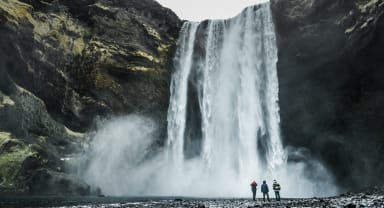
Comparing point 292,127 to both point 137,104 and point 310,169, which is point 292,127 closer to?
point 310,169

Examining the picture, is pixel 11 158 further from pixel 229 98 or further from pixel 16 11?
pixel 229 98

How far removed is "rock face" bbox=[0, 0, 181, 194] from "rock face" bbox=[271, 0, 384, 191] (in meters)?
21.9

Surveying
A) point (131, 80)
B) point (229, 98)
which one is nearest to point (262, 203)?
point (229, 98)

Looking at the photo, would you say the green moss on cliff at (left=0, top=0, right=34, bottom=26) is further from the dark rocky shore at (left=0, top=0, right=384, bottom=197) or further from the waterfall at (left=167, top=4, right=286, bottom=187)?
the waterfall at (left=167, top=4, right=286, bottom=187)

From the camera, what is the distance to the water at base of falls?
5188cm

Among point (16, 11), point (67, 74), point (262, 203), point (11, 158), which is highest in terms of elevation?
point (16, 11)

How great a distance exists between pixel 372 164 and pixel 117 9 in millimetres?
47805

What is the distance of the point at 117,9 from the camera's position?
217ft

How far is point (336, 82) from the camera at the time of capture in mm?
50781

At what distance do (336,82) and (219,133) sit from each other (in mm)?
18518

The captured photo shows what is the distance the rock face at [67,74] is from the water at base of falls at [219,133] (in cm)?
429

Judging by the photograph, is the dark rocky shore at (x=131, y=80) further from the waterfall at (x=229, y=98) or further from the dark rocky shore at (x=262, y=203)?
the dark rocky shore at (x=262, y=203)

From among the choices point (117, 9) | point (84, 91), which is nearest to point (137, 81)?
point (84, 91)

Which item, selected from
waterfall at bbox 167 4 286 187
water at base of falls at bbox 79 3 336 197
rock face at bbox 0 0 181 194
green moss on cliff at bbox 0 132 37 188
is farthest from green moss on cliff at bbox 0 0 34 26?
waterfall at bbox 167 4 286 187
